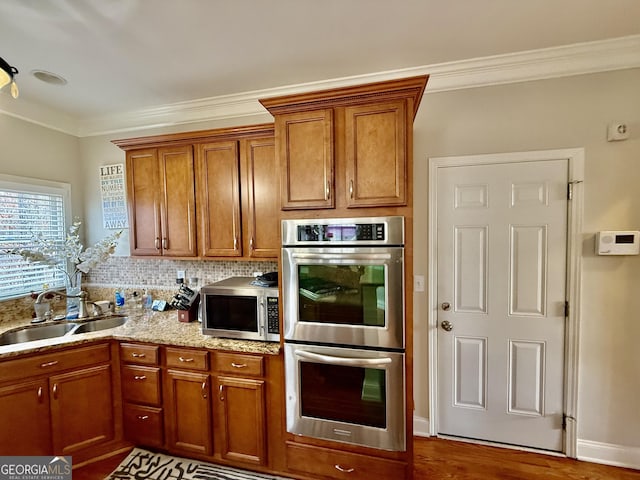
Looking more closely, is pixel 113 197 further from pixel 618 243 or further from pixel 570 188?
pixel 618 243

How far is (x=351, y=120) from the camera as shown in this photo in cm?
164

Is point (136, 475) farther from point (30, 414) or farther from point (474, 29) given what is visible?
Result: point (474, 29)

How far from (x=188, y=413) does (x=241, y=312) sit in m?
0.81

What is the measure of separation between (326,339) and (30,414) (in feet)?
6.49

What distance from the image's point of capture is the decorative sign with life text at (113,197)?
9.38ft

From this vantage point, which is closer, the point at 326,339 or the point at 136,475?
the point at 326,339

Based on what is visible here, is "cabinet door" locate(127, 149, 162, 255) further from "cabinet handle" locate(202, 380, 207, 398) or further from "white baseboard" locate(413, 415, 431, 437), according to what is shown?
"white baseboard" locate(413, 415, 431, 437)

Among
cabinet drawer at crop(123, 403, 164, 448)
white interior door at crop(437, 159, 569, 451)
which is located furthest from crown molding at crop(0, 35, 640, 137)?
cabinet drawer at crop(123, 403, 164, 448)

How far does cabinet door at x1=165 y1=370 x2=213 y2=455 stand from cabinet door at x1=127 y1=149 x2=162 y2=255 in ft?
3.58

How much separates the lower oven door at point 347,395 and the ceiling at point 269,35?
188cm

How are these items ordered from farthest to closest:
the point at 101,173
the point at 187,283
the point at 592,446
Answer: the point at 101,173, the point at 187,283, the point at 592,446

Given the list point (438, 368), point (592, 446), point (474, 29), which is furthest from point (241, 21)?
point (592, 446)

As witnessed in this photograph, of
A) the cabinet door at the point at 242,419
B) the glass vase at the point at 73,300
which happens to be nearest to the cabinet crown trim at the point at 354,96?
the cabinet door at the point at 242,419

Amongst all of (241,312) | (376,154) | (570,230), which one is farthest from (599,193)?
(241,312)
